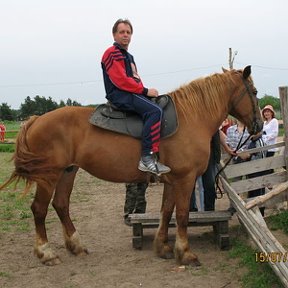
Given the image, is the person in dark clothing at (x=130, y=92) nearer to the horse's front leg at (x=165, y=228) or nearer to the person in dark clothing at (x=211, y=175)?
the horse's front leg at (x=165, y=228)

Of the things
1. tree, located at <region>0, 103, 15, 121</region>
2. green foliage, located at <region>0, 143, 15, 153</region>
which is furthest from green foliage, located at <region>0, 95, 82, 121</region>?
green foliage, located at <region>0, 143, 15, 153</region>

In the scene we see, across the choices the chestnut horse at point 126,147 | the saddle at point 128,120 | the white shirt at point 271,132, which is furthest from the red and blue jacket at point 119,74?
the white shirt at point 271,132

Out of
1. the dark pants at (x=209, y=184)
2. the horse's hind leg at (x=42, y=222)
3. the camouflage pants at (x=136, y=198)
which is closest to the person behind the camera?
the horse's hind leg at (x=42, y=222)

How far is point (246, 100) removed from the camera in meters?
5.16

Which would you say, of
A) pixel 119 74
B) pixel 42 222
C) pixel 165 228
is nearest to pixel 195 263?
pixel 165 228

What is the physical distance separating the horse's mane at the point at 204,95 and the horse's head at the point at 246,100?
10 cm

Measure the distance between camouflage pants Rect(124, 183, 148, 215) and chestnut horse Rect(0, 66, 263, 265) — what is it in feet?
5.61

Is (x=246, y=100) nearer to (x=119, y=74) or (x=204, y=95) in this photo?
(x=204, y=95)

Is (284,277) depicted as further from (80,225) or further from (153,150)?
(80,225)

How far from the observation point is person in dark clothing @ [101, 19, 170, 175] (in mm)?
4648

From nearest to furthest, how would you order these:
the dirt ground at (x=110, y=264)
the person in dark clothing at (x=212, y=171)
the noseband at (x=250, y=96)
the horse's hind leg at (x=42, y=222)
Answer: the dirt ground at (x=110, y=264)
the horse's hind leg at (x=42, y=222)
the noseband at (x=250, y=96)
the person in dark clothing at (x=212, y=171)

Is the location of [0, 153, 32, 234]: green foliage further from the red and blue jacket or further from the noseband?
the noseband

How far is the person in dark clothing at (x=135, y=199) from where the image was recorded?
269 inches

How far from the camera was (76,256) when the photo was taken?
5328 millimetres
